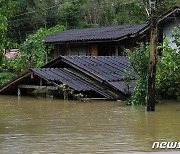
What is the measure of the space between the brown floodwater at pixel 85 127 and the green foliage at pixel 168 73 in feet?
2.36

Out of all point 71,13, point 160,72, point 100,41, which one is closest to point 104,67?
point 160,72

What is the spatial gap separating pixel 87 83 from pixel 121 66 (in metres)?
2.53

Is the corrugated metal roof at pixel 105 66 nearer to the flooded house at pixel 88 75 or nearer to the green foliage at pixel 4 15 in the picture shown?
the flooded house at pixel 88 75

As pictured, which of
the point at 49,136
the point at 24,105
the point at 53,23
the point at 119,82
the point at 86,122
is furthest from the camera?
the point at 53,23

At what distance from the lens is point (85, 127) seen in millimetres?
12477

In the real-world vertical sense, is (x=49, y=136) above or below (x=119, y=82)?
below

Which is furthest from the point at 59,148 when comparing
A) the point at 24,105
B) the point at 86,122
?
the point at 24,105

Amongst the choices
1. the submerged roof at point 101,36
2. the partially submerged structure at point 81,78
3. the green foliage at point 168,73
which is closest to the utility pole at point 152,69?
the green foliage at point 168,73

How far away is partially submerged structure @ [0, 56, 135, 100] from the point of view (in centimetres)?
2056

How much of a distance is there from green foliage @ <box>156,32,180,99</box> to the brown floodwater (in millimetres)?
720

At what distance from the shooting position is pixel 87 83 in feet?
A: 70.3

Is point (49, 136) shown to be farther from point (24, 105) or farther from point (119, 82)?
point (119, 82)

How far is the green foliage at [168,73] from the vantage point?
18266mm

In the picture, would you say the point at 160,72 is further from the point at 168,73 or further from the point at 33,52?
the point at 33,52
